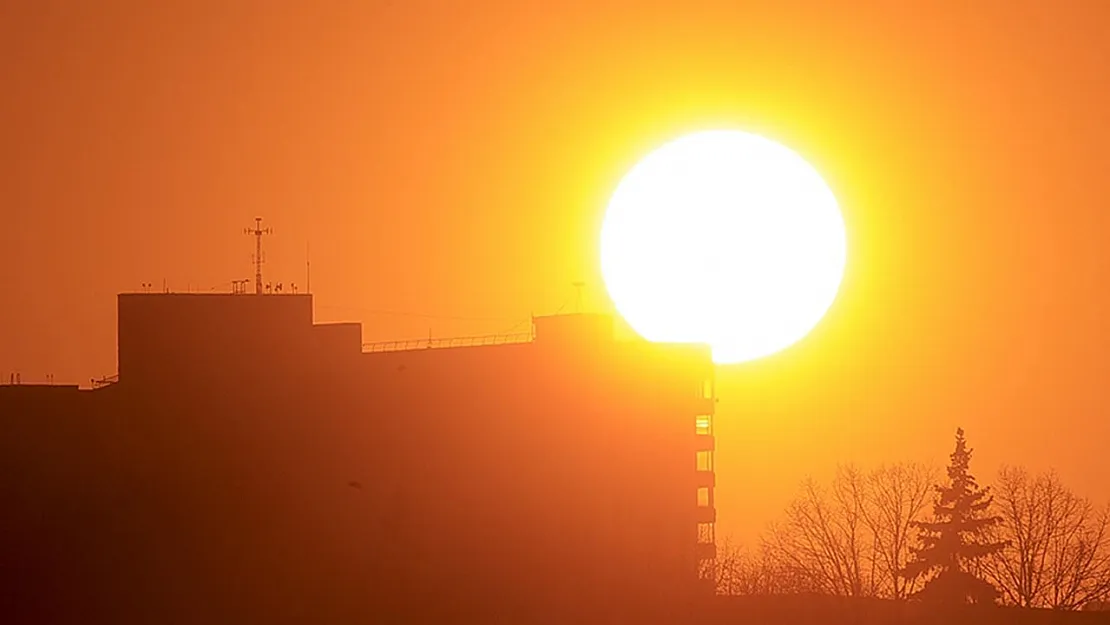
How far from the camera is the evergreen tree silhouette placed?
93.9 metres

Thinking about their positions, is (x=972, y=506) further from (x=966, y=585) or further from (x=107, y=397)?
(x=107, y=397)

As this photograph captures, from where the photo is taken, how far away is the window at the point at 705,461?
109m

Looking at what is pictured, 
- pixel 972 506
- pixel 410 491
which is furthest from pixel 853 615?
pixel 410 491

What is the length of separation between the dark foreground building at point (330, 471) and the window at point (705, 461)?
23.5 ft

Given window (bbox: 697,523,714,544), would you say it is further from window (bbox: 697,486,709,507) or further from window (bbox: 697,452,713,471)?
window (bbox: 697,452,713,471)

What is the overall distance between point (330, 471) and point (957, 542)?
2791cm

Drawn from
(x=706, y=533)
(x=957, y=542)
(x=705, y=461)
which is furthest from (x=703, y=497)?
(x=957, y=542)

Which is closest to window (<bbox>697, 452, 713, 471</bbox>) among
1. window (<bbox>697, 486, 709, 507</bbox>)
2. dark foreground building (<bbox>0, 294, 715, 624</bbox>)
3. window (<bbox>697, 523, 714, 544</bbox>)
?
window (<bbox>697, 486, 709, 507</bbox>)

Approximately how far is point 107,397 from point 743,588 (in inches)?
1156

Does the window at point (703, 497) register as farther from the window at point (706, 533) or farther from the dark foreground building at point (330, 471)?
the dark foreground building at point (330, 471)

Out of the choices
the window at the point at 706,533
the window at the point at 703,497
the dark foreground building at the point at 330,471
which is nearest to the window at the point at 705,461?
the window at the point at 703,497

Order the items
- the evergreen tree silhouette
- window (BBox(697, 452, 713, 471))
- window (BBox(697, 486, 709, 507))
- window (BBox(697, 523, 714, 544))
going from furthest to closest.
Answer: window (BBox(697, 486, 709, 507)), window (BBox(697, 452, 713, 471)), window (BBox(697, 523, 714, 544)), the evergreen tree silhouette

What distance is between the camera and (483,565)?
95.2 metres

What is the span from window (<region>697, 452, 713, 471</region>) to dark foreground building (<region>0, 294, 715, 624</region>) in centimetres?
715
